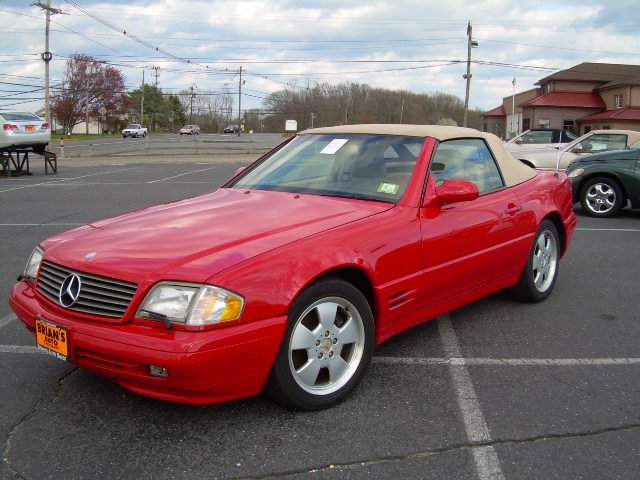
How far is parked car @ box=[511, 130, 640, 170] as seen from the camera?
1303 cm

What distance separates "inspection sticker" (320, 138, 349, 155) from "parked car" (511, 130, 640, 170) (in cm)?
941

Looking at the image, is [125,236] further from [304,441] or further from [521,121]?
[521,121]

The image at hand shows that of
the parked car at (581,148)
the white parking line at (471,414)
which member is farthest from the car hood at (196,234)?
the parked car at (581,148)

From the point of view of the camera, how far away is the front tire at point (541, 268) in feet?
15.9

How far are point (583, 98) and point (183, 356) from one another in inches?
2379

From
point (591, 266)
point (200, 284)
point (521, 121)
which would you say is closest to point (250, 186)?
point (200, 284)

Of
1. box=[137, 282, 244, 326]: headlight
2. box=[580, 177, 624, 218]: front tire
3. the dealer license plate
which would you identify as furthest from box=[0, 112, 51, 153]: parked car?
box=[137, 282, 244, 326]: headlight

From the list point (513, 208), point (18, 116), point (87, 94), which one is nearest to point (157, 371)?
point (513, 208)

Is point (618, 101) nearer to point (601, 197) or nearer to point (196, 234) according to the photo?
point (601, 197)

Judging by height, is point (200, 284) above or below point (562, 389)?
above

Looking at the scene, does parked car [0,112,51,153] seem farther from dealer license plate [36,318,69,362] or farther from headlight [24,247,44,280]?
dealer license plate [36,318,69,362]

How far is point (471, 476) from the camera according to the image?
8.45 ft

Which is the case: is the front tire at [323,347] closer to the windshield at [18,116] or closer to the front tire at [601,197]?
the front tire at [601,197]

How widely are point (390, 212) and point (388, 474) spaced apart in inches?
59.6
